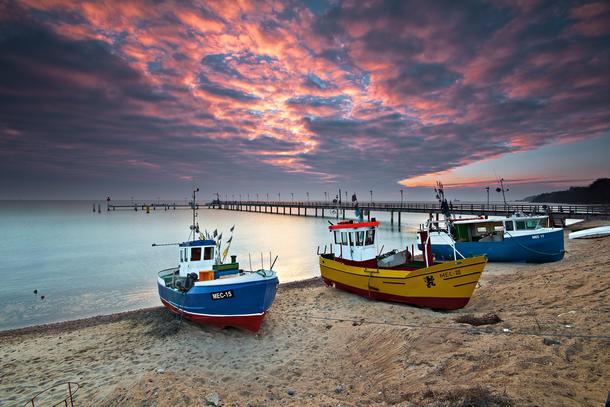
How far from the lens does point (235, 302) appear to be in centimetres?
1245

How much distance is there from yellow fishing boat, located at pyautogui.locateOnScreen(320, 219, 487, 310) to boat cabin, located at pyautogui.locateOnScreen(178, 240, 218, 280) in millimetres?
6940

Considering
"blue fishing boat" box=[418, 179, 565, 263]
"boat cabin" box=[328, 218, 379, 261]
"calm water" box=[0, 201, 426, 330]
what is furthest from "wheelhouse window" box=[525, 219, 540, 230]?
"calm water" box=[0, 201, 426, 330]

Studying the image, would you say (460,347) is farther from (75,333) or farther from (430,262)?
(75,333)

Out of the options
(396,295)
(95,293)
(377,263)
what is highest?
(377,263)

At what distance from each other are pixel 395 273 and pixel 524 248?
1490 centimetres

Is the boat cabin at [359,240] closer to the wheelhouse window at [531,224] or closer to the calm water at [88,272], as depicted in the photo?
the calm water at [88,272]

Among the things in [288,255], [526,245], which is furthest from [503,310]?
[288,255]

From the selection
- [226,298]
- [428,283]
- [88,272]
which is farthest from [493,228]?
[88,272]

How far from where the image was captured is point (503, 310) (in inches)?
447

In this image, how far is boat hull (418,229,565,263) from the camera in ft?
74.6

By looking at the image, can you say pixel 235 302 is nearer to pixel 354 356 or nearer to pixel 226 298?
pixel 226 298

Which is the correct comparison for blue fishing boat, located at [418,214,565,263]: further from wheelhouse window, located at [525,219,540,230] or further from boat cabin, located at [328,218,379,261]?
boat cabin, located at [328,218,379,261]

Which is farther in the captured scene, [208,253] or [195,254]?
[208,253]

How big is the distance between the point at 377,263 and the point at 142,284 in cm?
2048
